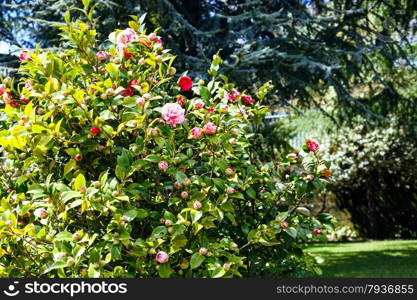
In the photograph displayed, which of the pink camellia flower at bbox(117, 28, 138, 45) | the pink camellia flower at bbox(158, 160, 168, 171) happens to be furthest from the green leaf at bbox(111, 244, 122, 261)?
the pink camellia flower at bbox(117, 28, 138, 45)

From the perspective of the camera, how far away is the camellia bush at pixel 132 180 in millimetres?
2102

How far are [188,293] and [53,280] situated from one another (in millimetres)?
590

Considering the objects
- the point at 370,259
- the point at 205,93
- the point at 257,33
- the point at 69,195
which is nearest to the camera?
the point at 69,195

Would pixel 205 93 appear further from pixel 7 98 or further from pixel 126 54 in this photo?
pixel 7 98

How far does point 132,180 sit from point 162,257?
1.49 ft

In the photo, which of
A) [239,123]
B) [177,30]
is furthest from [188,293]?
[177,30]

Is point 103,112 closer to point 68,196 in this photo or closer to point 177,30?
point 68,196

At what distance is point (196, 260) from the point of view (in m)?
2.09

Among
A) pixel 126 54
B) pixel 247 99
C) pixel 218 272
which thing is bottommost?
pixel 218 272

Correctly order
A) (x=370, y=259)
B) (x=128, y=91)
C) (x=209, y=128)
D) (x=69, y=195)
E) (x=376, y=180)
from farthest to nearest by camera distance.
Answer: (x=376, y=180) < (x=370, y=259) < (x=128, y=91) < (x=209, y=128) < (x=69, y=195)

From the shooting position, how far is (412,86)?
9.23m

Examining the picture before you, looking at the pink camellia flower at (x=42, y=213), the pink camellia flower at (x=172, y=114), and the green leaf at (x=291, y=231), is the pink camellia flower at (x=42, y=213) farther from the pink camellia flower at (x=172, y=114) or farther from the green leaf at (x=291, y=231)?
the green leaf at (x=291, y=231)

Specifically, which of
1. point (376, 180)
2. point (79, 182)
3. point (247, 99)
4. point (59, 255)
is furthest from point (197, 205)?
point (376, 180)

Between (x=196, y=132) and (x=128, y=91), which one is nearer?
(x=196, y=132)
